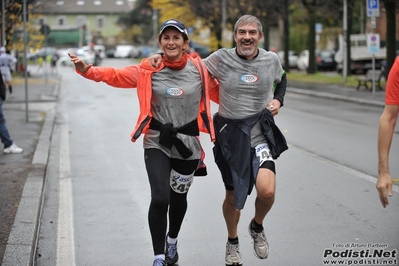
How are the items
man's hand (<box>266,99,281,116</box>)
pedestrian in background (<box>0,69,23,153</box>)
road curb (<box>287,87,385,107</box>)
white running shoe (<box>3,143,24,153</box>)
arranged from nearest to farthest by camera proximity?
man's hand (<box>266,99,281,116</box>)
pedestrian in background (<box>0,69,23,153</box>)
white running shoe (<box>3,143,24,153</box>)
road curb (<box>287,87,385,107</box>)

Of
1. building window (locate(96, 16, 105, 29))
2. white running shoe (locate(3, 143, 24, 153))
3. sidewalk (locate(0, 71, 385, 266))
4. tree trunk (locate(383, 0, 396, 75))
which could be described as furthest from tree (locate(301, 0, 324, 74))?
building window (locate(96, 16, 105, 29))

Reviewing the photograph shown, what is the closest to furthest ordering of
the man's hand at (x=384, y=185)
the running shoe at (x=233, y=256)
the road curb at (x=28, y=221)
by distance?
the man's hand at (x=384, y=185) < the running shoe at (x=233, y=256) < the road curb at (x=28, y=221)

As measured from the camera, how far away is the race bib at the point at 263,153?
575cm

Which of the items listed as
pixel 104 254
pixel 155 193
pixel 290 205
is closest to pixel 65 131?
pixel 290 205

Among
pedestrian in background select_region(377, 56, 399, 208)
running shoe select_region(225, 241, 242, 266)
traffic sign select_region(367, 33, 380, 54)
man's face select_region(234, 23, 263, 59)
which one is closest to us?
pedestrian in background select_region(377, 56, 399, 208)

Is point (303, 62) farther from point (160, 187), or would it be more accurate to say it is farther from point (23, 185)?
point (160, 187)

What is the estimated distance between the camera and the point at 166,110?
5.77 meters

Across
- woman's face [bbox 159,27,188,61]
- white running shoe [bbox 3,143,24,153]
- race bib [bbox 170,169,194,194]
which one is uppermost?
woman's face [bbox 159,27,188,61]

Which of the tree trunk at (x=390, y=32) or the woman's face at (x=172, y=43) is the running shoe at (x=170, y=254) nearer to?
the woman's face at (x=172, y=43)

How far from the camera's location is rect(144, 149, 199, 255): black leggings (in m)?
5.62

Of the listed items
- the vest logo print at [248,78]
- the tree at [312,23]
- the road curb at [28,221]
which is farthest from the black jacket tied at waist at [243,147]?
the tree at [312,23]

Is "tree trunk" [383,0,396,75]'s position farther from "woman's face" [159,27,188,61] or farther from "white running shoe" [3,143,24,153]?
"woman's face" [159,27,188,61]

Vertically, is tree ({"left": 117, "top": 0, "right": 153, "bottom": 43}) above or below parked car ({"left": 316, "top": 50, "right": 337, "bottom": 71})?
above

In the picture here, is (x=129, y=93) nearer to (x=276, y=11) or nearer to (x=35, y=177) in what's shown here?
(x=276, y=11)
